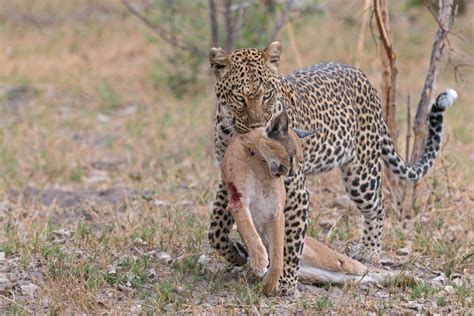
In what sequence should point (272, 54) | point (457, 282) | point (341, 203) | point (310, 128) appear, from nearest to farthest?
point (272, 54)
point (457, 282)
point (310, 128)
point (341, 203)

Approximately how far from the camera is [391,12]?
17.8m

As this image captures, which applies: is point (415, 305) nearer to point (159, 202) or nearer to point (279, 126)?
point (279, 126)

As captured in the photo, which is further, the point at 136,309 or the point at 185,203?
the point at 185,203

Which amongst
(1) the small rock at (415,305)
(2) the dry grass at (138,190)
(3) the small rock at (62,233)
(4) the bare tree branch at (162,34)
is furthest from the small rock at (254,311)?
(4) the bare tree branch at (162,34)

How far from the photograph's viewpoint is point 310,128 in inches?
267

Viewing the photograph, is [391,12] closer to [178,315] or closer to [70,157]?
[70,157]

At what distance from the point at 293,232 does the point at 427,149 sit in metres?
2.10

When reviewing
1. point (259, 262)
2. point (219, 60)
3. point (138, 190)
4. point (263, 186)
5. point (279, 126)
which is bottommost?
point (138, 190)

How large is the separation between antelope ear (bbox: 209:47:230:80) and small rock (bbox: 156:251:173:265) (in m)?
1.39

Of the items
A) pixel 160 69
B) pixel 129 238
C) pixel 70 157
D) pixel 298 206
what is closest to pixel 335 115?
pixel 298 206

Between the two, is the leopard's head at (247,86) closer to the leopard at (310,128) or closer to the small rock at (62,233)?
the leopard at (310,128)

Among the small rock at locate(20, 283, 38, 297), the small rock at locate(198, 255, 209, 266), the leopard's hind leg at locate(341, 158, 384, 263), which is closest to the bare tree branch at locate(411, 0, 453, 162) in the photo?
the leopard's hind leg at locate(341, 158, 384, 263)

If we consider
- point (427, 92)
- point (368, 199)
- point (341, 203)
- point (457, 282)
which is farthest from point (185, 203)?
point (457, 282)

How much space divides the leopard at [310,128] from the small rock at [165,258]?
48 cm
